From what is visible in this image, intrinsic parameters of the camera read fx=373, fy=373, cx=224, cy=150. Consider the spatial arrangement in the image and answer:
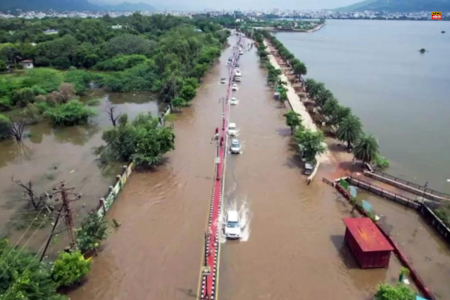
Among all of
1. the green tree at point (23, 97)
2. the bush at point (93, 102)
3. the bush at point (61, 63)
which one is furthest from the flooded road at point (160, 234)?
the bush at point (61, 63)

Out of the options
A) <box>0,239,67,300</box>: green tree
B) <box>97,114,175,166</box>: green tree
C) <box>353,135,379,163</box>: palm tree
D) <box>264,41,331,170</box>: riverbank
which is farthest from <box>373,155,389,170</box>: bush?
<box>0,239,67,300</box>: green tree

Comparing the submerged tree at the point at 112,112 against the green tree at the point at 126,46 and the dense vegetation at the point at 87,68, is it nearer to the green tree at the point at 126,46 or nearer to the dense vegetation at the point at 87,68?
the dense vegetation at the point at 87,68

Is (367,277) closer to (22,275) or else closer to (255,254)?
(255,254)

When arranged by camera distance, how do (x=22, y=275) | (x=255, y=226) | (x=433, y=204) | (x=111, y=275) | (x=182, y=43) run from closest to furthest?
(x=22, y=275), (x=111, y=275), (x=255, y=226), (x=433, y=204), (x=182, y=43)

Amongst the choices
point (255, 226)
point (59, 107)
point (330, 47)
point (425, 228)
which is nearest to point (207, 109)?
point (59, 107)

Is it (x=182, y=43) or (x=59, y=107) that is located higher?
(x=182, y=43)

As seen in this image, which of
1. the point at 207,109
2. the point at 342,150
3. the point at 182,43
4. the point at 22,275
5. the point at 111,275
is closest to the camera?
the point at 22,275

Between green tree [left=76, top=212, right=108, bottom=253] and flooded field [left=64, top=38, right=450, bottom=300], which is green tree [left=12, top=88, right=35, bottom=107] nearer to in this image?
flooded field [left=64, top=38, right=450, bottom=300]
